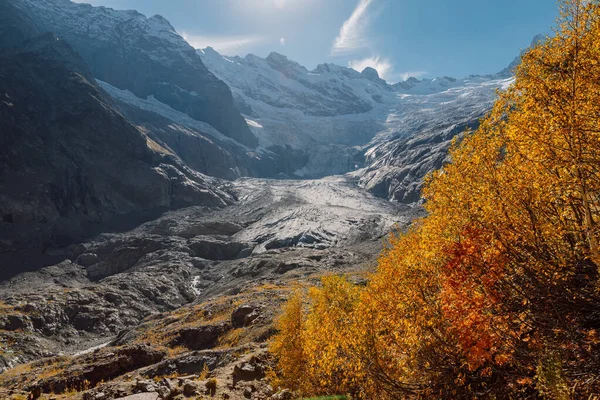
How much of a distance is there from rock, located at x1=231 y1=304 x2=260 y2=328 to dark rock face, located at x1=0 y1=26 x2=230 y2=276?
9166cm

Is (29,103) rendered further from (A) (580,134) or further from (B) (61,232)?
(A) (580,134)

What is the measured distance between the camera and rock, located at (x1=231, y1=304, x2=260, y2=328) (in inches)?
1527

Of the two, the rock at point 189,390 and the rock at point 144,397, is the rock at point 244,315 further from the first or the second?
the rock at point 144,397

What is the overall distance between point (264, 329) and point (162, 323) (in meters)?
27.4

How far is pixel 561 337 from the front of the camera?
980cm

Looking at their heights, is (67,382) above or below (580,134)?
below

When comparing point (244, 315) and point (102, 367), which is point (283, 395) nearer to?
point (102, 367)

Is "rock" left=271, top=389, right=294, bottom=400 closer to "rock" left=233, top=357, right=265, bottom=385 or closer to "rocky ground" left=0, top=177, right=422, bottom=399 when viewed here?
"rocky ground" left=0, top=177, right=422, bottom=399

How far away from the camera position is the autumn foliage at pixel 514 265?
29.6 feet

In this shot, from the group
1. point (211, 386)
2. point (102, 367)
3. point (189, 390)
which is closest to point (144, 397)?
point (189, 390)

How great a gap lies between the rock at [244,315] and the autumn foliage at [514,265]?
1062 inches

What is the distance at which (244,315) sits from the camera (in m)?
40.1

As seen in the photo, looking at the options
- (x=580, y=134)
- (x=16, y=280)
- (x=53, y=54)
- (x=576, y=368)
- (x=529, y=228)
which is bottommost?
(x=16, y=280)

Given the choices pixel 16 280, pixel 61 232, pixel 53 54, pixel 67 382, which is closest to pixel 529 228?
pixel 67 382
